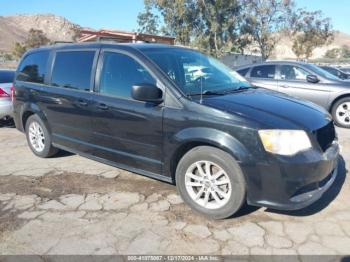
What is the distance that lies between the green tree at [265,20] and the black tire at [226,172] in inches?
1322

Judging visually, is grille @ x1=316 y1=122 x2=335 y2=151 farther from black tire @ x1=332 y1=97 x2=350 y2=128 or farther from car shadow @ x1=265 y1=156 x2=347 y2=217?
black tire @ x1=332 y1=97 x2=350 y2=128

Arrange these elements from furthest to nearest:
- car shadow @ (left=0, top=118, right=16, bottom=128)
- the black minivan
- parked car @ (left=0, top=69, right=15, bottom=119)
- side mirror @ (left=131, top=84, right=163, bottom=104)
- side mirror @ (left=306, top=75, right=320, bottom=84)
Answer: car shadow @ (left=0, top=118, right=16, bottom=128) < side mirror @ (left=306, top=75, right=320, bottom=84) < parked car @ (left=0, top=69, right=15, bottom=119) < side mirror @ (left=131, top=84, right=163, bottom=104) < the black minivan

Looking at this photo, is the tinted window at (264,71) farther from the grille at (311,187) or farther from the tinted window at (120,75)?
the grille at (311,187)

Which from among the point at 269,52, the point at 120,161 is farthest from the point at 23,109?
the point at 269,52

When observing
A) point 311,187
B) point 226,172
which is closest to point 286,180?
point 311,187

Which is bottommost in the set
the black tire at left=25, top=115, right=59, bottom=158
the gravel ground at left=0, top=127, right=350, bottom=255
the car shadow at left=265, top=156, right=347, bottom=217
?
the gravel ground at left=0, top=127, right=350, bottom=255

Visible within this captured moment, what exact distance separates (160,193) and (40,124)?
2536 millimetres

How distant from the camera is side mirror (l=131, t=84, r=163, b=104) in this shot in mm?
3910

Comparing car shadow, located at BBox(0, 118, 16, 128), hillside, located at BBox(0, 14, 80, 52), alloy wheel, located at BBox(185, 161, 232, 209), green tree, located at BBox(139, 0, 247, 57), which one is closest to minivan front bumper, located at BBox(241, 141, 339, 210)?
alloy wheel, located at BBox(185, 161, 232, 209)

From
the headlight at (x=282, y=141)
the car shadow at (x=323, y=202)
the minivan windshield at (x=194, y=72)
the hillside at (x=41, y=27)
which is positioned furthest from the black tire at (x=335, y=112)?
the hillside at (x=41, y=27)

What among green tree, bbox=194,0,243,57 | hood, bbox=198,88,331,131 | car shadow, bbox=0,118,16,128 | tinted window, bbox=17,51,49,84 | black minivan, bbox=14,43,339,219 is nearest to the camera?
black minivan, bbox=14,43,339,219

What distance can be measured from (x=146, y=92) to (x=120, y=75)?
0.75 meters

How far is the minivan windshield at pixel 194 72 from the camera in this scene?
13.8ft

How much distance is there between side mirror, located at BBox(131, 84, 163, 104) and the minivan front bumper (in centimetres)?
119
